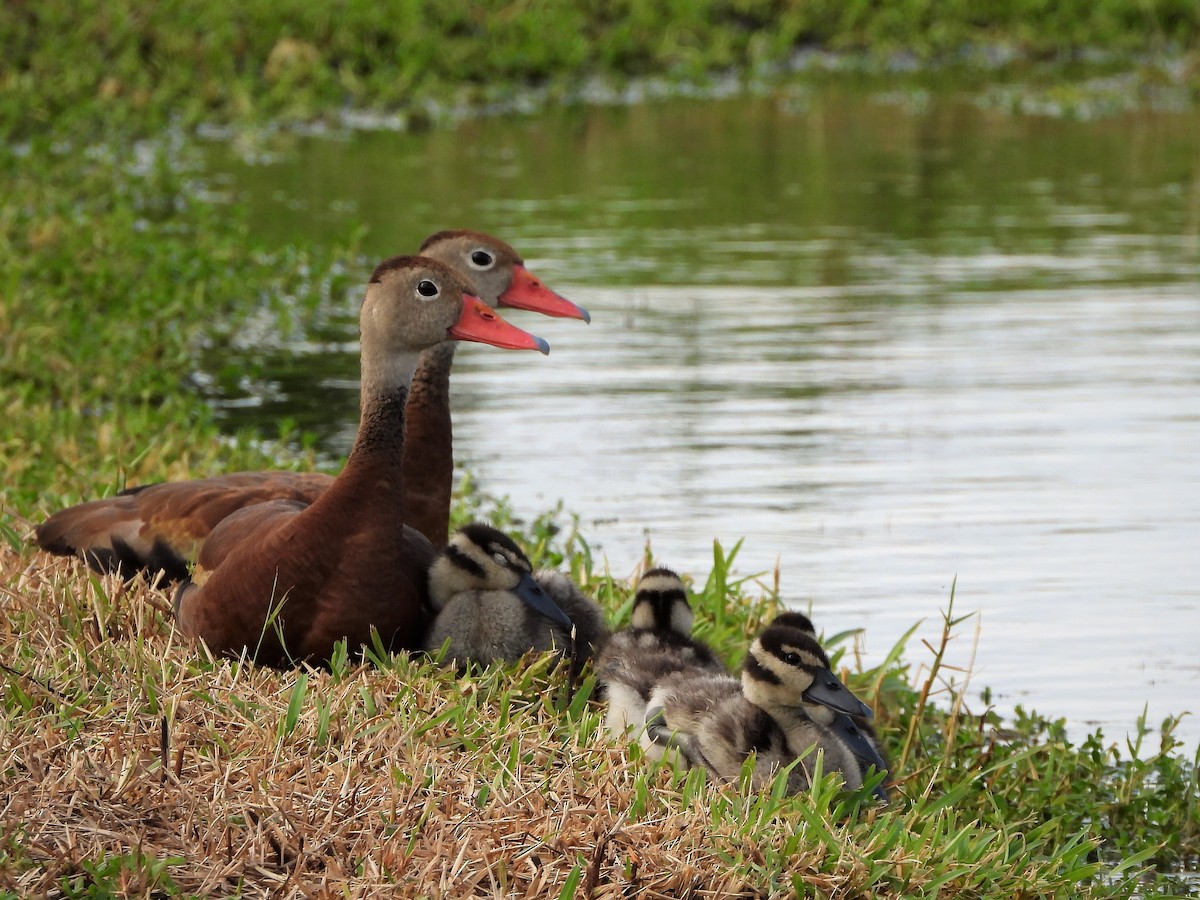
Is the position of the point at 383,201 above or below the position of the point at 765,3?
below

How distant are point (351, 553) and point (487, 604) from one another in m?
0.44

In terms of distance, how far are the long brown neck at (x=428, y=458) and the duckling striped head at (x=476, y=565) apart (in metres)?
0.58

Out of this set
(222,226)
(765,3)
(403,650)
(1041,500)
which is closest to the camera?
(403,650)

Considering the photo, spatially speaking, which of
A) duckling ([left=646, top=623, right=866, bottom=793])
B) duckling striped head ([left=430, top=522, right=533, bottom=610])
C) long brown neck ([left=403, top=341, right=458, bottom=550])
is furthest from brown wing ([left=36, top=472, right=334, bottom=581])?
duckling ([left=646, top=623, right=866, bottom=793])

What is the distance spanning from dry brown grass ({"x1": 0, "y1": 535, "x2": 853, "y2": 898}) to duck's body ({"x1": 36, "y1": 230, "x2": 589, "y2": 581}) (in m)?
0.66

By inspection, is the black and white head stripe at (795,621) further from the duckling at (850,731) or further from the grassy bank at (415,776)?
the grassy bank at (415,776)

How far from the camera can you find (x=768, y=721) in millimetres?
5102

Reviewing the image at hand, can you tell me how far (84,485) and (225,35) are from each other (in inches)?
611

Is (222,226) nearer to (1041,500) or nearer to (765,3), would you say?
(1041,500)

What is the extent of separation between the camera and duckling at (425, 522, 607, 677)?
5637 mm

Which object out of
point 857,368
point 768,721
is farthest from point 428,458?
point 857,368

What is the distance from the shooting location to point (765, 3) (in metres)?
26.5

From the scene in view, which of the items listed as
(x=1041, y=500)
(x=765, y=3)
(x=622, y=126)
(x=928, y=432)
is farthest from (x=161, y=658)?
(x=765, y=3)

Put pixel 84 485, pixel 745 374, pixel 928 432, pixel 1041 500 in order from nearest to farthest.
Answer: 1. pixel 84 485
2. pixel 1041 500
3. pixel 928 432
4. pixel 745 374
